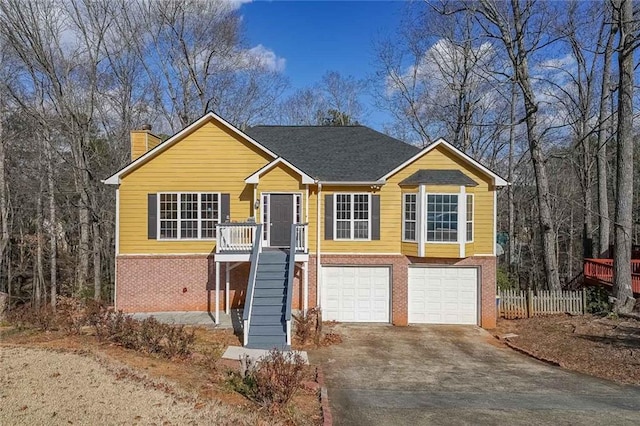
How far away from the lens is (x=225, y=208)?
15547 millimetres

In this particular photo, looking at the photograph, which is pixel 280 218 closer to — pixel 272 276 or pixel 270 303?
pixel 272 276

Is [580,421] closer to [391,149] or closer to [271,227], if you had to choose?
[271,227]

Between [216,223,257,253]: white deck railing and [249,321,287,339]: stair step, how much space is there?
3035mm

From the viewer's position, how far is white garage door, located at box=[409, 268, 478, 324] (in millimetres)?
15539

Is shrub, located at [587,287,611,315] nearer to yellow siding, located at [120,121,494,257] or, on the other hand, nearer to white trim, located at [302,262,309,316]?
yellow siding, located at [120,121,494,257]

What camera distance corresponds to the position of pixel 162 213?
1548 cm

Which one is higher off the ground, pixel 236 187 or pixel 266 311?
pixel 236 187

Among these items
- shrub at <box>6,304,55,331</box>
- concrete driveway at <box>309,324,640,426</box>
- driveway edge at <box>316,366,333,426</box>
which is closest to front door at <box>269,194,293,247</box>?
concrete driveway at <box>309,324,640,426</box>

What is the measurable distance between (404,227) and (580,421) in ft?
29.0

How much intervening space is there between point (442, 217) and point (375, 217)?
2375 mm

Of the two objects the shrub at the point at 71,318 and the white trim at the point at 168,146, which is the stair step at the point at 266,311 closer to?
the shrub at the point at 71,318

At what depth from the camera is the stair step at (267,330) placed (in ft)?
39.1

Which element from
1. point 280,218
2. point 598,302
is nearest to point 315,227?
point 280,218

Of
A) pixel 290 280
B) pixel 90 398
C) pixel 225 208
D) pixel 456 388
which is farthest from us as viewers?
pixel 225 208
